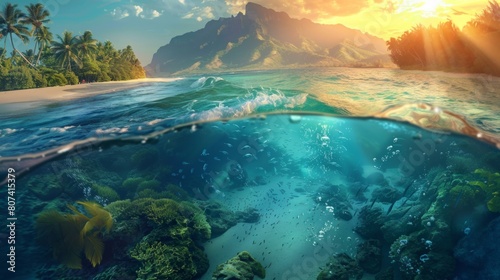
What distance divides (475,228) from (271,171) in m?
11.5

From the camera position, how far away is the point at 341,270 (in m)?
8.56

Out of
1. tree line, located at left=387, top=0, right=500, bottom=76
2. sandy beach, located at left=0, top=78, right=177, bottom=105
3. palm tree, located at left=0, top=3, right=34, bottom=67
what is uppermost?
palm tree, located at left=0, top=3, right=34, bottom=67

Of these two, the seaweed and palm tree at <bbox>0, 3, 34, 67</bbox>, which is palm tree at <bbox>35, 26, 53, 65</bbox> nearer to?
palm tree at <bbox>0, 3, 34, 67</bbox>

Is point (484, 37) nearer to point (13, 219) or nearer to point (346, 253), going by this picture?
point (346, 253)

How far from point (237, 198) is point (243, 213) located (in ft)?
6.02

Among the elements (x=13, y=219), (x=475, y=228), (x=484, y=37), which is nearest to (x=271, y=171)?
(x=475, y=228)

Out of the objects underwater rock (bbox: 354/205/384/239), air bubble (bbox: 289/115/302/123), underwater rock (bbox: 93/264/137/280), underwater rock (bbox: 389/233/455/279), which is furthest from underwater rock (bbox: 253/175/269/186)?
underwater rock (bbox: 93/264/137/280)

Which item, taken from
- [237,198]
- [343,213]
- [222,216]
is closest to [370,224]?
[343,213]

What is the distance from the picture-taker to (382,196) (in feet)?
43.2

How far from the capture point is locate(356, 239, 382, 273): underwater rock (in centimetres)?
891

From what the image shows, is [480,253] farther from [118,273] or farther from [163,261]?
[118,273]

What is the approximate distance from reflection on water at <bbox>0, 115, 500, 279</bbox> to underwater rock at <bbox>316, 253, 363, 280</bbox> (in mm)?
37

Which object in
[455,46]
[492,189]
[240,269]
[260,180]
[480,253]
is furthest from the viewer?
[455,46]

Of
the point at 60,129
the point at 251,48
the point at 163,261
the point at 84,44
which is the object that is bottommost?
the point at 163,261
